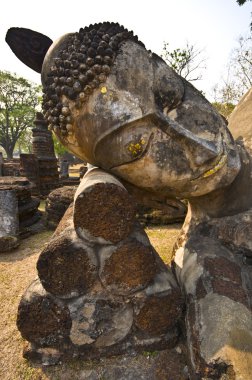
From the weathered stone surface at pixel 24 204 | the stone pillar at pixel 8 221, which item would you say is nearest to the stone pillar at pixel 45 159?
Answer: the weathered stone surface at pixel 24 204

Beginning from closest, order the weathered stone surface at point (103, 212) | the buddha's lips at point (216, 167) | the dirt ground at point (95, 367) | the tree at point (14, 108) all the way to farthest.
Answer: the weathered stone surface at point (103, 212) < the dirt ground at point (95, 367) < the buddha's lips at point (216, 167) < the tree at point (14, 108)

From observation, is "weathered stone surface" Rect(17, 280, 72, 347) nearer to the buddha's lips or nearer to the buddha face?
the buddha face

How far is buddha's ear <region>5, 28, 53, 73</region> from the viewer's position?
1770 millimetres

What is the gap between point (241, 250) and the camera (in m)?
1.88

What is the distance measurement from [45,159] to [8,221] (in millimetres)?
5339

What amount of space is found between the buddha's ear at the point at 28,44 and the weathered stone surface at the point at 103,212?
1.10 meters

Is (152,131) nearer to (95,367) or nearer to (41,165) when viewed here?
(95,367)

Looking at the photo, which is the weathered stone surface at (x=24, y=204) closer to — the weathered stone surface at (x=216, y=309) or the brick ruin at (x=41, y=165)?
the brick ruin at (x=41, y=165)

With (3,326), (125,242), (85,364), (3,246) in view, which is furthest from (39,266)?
(3,246)

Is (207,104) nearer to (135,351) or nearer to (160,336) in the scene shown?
(160,336)

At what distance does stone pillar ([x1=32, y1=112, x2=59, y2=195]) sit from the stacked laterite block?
7.71 metres

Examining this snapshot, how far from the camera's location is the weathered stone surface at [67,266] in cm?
145

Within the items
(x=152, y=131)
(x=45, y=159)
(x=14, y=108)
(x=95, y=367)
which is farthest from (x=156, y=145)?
(x=14, y=108)

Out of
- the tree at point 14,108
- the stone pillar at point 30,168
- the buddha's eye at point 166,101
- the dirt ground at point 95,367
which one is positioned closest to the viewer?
the dirt ground at point 95,367
